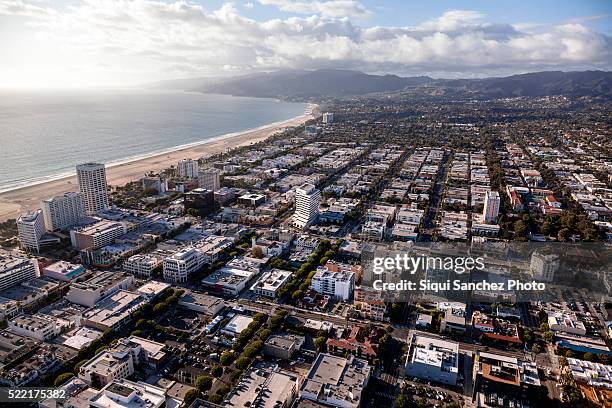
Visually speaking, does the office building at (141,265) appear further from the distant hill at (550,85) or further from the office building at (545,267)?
the distant hill at (550,85)

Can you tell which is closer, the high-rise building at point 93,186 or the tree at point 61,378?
the tree at point 61,378

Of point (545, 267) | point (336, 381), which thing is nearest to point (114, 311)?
point (336, 381)

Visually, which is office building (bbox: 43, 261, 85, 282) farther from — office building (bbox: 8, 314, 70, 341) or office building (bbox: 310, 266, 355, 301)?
office building (bbox: 310, 266, 355, 301)

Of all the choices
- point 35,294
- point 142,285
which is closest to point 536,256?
point 142,285

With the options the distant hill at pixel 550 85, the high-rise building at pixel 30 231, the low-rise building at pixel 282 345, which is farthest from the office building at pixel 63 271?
the distant hill at pixel 550 85

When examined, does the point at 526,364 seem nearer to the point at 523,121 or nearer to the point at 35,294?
the point at 35,294

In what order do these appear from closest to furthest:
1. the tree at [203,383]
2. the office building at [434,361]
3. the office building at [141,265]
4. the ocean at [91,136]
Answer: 1. the tree at [203,383]
2. the office building at [434,361]
3. the office building at [141,265]
4. the ocean at [91,136]

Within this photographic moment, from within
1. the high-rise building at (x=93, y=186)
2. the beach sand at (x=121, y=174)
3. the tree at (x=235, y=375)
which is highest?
the high-rise building at (x=93, y=186)

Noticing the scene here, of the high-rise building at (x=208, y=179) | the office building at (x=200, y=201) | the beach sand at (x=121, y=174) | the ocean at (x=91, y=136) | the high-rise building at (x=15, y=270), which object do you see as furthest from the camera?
the ocean at (x=91, y=136)
